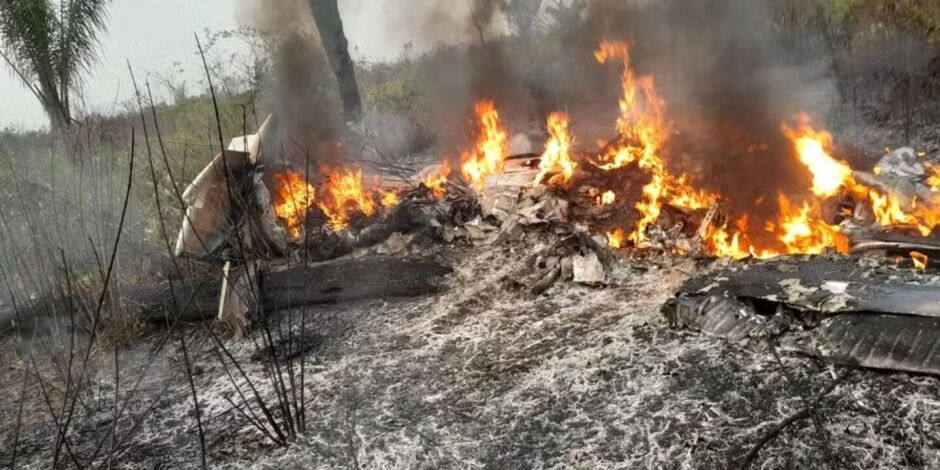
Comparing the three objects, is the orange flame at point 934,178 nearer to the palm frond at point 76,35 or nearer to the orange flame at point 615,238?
the orange flame at point 615,238

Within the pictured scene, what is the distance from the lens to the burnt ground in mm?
3273

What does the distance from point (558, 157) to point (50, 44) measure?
10.3m

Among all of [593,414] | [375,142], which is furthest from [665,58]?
[593,414]

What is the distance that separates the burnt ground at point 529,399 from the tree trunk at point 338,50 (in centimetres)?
917

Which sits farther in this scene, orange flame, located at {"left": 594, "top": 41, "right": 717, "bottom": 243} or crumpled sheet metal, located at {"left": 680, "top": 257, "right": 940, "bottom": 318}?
orange flame, located at {"left": 594, "top": 41, "right": 717, "bottom": 243}

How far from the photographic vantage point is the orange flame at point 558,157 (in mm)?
8289

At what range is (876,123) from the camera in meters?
8.87

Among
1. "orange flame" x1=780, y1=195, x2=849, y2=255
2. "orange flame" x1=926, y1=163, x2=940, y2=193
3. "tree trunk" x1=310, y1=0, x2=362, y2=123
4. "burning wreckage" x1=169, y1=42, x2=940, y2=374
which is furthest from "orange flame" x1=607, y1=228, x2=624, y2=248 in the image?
"tree trunk" x1=310, y1=0, x2=362, y2=123

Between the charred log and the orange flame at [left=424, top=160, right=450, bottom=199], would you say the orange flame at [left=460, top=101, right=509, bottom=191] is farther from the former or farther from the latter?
the charred log

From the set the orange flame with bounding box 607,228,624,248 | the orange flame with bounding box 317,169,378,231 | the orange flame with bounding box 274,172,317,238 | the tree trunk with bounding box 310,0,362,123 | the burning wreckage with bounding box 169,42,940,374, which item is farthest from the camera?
the tree trunk with bounding box 310,0,362,123

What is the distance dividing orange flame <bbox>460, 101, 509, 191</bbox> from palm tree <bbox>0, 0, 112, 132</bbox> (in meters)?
7.35

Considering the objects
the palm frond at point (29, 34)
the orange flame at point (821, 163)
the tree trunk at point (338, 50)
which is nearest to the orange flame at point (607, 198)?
the orange flame at point (821, 163)

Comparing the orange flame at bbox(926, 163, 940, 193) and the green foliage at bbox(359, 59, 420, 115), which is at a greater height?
the green foliage at bbox(359, 59, 420, 115)

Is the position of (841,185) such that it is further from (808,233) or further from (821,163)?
(808,233)
